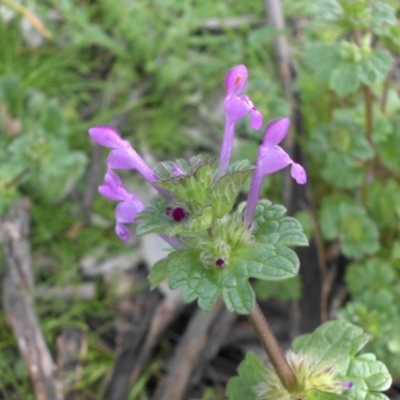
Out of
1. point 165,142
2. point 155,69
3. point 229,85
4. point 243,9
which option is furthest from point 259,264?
point 243,9

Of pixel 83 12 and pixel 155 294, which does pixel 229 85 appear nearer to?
pixel 155 294

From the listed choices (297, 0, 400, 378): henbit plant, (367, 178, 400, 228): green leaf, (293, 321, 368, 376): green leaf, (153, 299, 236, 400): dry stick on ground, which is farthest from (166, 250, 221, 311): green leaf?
(367, 178, 400, 228): green leaf

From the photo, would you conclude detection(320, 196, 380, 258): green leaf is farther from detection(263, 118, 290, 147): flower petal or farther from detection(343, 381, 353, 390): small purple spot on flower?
detection(263, 118, 290, 147): flower petal

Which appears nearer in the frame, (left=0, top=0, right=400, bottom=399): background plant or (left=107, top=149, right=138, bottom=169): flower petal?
(left=107, top=149, right=138, bottom=169): flower petal

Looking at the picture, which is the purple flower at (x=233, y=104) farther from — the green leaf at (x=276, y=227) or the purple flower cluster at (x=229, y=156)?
the green leaf at (x=276, y=227)

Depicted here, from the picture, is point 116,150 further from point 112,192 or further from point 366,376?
point 366,376

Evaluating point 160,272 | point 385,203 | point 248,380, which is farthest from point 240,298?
point 385,203
